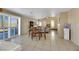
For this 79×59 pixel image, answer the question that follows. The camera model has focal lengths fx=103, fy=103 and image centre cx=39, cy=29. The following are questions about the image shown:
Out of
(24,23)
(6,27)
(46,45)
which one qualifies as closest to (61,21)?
(46,45)

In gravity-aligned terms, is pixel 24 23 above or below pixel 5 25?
above

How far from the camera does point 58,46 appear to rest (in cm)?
361

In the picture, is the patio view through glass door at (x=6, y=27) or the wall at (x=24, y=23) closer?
the patio view through glass door at (x=6, y=27)

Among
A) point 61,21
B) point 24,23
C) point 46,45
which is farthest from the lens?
point 24,23

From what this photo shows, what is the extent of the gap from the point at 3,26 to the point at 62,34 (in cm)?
248

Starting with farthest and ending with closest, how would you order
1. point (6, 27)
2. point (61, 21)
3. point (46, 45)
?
point (61, 21)
point (6, 27)
point (46, 45)

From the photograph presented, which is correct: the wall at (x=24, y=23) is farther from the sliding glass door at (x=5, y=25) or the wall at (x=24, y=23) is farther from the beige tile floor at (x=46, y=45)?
the sliding glass door at (x=5, y=25)

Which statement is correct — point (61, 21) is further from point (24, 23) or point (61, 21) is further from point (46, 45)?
point (24, 23)

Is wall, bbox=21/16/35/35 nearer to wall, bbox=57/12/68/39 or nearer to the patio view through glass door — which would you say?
the patio view through glass door

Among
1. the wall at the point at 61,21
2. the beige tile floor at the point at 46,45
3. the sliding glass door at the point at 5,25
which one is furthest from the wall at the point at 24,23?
the wall at the point at 61,21

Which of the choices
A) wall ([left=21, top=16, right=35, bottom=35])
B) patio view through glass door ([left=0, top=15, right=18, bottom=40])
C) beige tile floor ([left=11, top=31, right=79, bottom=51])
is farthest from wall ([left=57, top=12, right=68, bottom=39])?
patio view through glass door ([left=0, top=15, right=18, bottom=40])
